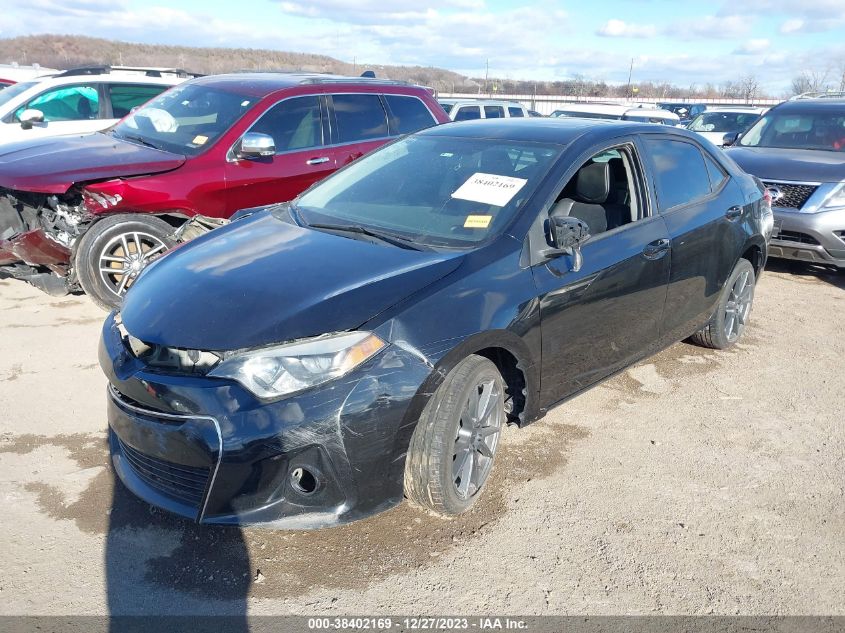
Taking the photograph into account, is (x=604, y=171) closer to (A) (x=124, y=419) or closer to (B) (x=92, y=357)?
(A) (x=124, y=419)

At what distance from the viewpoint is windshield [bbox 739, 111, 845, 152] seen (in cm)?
821

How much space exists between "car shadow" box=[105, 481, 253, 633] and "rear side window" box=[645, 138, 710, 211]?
3.08 m

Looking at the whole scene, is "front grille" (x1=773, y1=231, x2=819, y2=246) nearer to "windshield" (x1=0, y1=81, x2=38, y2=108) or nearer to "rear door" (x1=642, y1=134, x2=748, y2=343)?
"rear door" (x1=642, y1=134, x2=748, y2=343)

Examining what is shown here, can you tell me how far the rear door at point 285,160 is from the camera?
5836 mm

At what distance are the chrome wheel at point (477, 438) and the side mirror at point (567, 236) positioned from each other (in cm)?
73

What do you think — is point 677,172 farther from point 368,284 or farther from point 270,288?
point 270,288

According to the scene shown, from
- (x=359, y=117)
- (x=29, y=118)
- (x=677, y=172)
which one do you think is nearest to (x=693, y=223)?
(x=677, y=172)

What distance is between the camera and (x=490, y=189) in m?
3.59

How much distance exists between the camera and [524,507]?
329 cm

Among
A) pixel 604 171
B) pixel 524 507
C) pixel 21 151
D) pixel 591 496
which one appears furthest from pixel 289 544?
pixel 21 151

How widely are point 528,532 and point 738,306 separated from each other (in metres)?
3.13

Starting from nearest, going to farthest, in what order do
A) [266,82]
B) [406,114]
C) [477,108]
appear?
[266,82], [406,114], [477,108]

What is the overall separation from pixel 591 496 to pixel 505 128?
214 cm

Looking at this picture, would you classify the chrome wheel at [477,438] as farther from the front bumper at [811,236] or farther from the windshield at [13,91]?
the windshield at [13,91]
